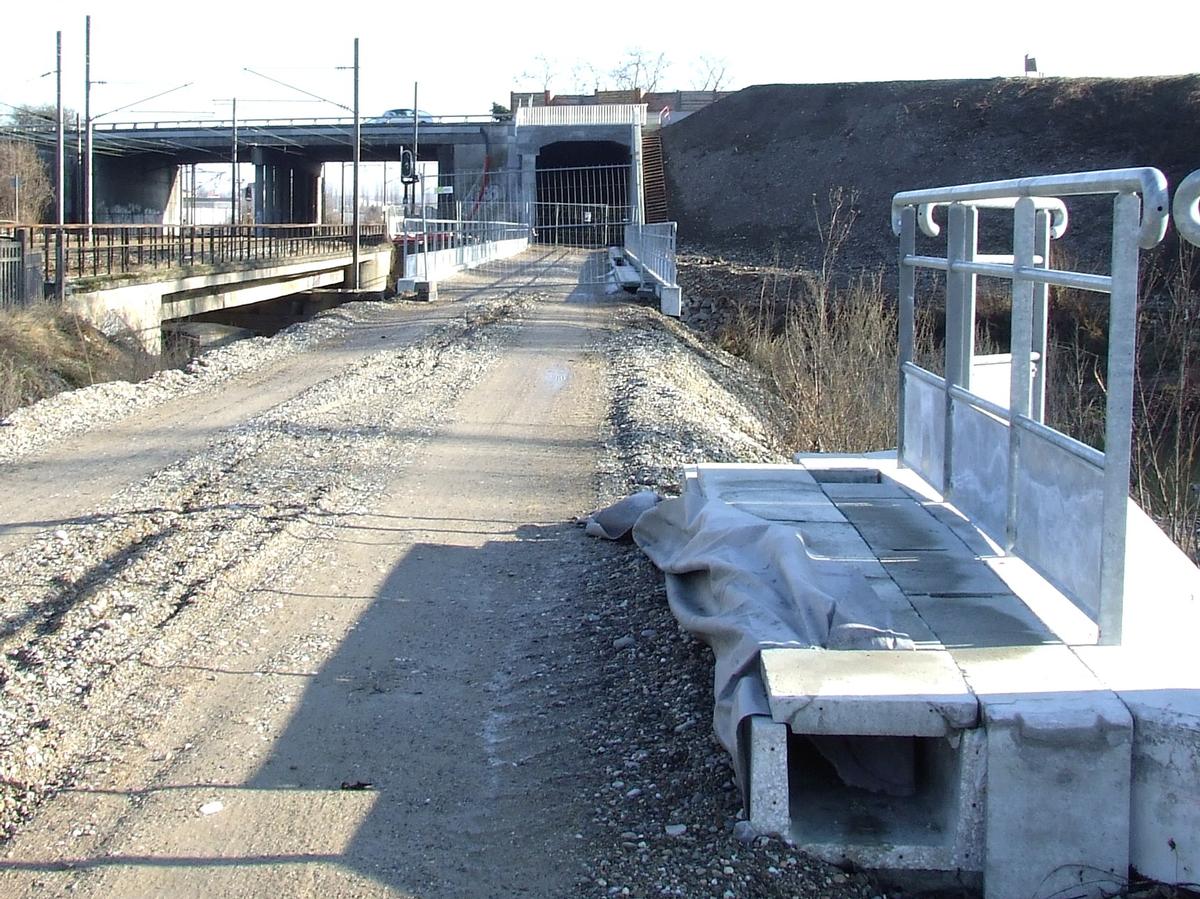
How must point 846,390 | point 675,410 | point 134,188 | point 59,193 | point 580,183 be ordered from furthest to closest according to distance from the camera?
point 134,188 < point 580,183 < point 59,193 < point 675,410 < point 846,390

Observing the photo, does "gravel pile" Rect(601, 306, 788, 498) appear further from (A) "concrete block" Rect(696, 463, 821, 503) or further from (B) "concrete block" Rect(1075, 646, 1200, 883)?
(B) "concrete block" Rect(1075, 646, 1200, 883)

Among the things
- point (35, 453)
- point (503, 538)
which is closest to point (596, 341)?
point (35, 453)

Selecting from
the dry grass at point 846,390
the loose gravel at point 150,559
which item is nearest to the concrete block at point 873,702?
the loose gravel at point 150,559

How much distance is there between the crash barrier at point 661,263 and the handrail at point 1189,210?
2150 cm

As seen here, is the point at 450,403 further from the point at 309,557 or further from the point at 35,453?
the point at 309,557

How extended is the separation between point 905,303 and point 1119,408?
3.32 metres

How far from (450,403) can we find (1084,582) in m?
10.1

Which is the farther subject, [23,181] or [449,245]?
[23,181]

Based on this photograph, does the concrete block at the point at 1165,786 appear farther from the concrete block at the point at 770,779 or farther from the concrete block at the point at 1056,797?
the concrete block at the point at 770,779

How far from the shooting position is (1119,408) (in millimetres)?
4418

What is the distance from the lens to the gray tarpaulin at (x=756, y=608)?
4.44 m

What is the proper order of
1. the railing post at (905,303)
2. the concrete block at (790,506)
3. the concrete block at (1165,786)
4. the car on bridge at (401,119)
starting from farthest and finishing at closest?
the car on bridge at (401,119)
the railing post at (905,303)
the concrete block at (790,506)
the concrete block at (1165,786)

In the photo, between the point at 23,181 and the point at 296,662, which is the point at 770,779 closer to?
the point at 296,662

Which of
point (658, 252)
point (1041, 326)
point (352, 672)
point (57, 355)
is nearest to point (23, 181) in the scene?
point (658, 252)
